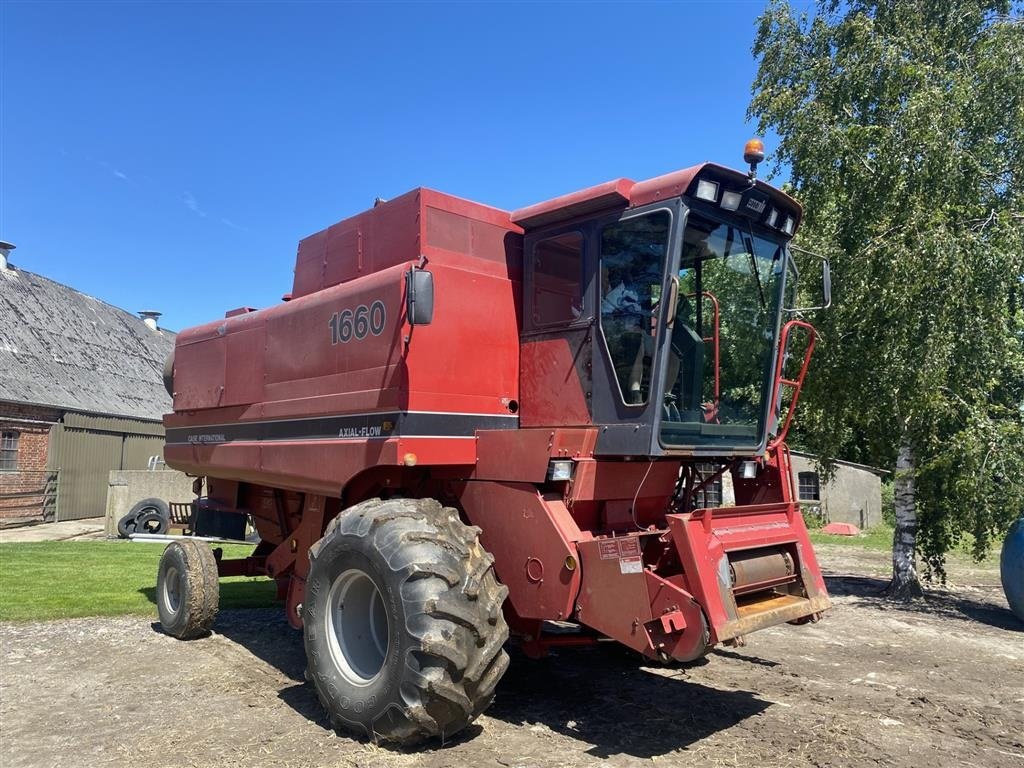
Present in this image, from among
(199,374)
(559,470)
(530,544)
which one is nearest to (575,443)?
(559,470)

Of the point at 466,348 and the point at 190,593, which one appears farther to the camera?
the point at 190,593

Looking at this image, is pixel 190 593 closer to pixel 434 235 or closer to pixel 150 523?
pixel 434 235

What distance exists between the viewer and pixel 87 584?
10.4 metres

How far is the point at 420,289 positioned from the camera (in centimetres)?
492

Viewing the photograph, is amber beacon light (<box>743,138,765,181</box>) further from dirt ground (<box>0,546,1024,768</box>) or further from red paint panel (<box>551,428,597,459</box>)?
dirt ground (<box>0,546,1024,768</box>)

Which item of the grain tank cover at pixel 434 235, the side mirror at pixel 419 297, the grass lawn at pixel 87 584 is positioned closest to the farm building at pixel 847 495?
the grass lawn at pixel 87 584

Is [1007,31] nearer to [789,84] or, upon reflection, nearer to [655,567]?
[789,84]

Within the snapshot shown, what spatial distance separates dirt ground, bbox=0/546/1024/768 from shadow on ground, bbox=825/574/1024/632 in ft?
4.55

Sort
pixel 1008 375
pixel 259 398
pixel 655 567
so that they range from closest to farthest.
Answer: pixel 655 567 → pixel 259 398 → pixel 1008 375

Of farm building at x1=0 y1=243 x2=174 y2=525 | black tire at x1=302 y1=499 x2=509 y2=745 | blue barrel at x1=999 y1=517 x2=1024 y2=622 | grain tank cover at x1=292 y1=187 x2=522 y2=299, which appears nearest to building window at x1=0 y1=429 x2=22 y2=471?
farm building at x1=0 y1=243 x2=174 y2=525

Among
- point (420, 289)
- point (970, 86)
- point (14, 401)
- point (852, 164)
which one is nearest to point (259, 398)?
point (420, 289)

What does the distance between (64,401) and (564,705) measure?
21141 mm

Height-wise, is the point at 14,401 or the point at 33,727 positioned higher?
the point at 14,401

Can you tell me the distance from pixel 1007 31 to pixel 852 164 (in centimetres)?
281
